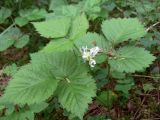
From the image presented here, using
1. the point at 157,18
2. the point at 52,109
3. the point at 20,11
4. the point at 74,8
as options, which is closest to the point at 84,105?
the point at 52,109

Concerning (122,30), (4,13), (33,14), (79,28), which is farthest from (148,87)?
(4,13)

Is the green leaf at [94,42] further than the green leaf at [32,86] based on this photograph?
Yes

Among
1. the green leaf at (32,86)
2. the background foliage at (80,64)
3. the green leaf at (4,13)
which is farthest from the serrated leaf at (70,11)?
the green leaf at (32,86)

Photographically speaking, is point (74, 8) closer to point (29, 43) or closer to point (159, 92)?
point (29, 43)

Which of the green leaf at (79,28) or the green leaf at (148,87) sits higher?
the green leaf at (79,28)

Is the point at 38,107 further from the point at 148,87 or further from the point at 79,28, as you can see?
the point at 148,87

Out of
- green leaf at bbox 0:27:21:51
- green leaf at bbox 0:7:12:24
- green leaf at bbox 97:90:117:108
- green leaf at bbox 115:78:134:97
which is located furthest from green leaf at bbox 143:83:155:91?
green leaf at bbox 0:7:12:24

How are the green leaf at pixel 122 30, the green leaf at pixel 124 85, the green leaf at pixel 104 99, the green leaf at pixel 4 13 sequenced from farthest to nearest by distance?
the green leaf at pixel 4 13 → the green leaf at pixel 124 85 → the green leaf at pixel 104 99 → the green leaf at pixel 122 30

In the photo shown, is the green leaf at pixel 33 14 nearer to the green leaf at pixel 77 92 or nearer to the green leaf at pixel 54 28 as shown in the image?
the green leaf at pixel 54 28
